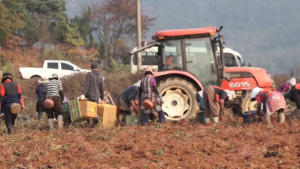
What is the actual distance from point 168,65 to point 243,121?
2555 mm

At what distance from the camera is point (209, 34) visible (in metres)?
13.9

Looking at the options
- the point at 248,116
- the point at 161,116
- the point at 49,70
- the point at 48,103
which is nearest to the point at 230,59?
the point at 49,70

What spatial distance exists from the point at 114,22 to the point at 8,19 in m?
9.38

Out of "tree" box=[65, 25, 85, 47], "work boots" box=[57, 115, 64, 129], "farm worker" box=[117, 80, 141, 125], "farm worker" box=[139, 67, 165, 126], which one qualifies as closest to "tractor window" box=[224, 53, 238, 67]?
"farm worker" box=[117, 80, 141, 125]

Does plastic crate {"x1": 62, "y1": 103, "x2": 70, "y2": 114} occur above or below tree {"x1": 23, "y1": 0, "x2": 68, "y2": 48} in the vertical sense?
below

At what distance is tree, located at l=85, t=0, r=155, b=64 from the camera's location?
3847 cm

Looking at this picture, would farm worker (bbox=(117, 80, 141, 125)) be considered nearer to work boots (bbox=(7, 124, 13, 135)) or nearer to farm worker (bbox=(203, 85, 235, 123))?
farm worker (bbox=(203, 85, 235, 123))

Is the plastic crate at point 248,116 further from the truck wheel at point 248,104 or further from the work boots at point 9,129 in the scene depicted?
the work boots at point 9,129

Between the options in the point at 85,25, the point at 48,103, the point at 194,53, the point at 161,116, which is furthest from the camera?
the point at 85,25

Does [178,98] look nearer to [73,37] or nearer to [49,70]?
[49,70]

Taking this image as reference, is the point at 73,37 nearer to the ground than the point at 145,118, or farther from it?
farther from it

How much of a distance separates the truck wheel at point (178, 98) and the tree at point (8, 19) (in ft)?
60.1

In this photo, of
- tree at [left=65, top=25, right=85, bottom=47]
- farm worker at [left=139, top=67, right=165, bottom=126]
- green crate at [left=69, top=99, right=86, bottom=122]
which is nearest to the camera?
green crate at [left=69, top=99, right=86, bottom=122]

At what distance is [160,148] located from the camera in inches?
353
